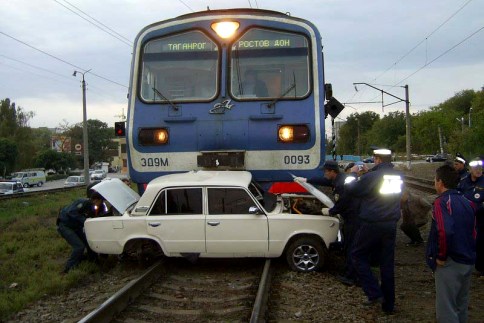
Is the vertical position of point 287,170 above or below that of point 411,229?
above

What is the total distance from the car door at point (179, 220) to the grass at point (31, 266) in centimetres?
135

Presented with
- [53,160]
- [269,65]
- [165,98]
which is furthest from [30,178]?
[269,65]

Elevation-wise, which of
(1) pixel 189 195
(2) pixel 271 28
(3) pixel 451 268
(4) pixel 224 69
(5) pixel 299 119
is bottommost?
(3) pixel 451 268

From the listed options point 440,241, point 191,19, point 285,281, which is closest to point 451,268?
point 440,241

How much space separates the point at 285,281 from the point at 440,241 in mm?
3065

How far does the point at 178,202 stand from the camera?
769cm

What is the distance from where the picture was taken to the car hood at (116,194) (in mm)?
8180

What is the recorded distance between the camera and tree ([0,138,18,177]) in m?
70.6

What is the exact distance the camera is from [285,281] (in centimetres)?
716

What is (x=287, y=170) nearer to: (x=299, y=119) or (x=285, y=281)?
(x=299, y=119)

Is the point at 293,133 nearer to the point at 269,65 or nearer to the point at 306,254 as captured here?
the point at 269,65

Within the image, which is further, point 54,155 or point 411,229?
point 54,155

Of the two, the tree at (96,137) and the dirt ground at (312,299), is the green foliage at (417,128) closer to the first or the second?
the dirt ground at (312,299)

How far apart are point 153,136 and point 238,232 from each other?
2149 mm
